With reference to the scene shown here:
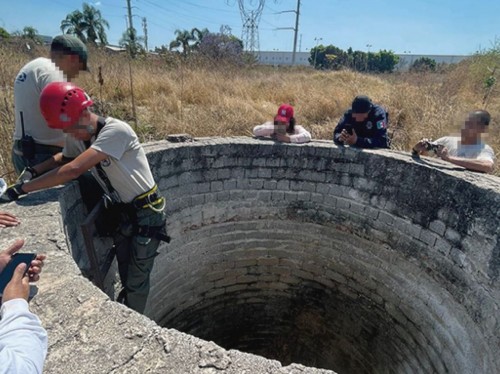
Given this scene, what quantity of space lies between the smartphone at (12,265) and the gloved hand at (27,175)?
897 mm

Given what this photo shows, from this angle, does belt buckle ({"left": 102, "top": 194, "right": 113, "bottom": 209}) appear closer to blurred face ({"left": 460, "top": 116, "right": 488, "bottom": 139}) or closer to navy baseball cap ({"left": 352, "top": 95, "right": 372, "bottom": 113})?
navy baseball cap ({"left": 352, "top": 95, "right": 372, "bottom": 113})

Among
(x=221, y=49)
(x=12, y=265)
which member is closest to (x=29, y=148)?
(x=12, y=265)

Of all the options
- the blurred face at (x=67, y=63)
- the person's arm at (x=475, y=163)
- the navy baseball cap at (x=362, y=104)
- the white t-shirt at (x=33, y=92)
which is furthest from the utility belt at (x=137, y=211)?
the person's arm at (x=475, y=163)

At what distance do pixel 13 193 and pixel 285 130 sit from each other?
9.05 ft

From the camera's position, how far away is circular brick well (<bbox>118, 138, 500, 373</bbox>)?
2992 mm

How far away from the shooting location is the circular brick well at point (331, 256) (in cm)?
299

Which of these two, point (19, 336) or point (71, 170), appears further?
point (71, 170)

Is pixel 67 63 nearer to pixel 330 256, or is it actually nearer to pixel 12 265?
pixel 12 265

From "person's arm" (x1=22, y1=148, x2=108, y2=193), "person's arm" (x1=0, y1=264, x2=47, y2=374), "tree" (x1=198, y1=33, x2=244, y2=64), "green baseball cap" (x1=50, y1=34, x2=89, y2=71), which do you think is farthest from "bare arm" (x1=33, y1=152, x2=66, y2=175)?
"tree" (x1=198, y1=33, x2=244, y2=64)

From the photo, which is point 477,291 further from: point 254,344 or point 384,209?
point 254,344

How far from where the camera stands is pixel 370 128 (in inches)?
153

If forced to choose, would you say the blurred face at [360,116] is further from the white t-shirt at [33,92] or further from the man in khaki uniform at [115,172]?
the white t-shirt at [33,92]

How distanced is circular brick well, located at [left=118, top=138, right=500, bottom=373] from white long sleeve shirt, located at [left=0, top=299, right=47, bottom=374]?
7.12 feet

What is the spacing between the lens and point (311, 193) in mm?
3949
